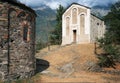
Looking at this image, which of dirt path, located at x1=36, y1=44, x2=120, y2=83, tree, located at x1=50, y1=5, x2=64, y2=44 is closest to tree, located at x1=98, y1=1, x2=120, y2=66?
dirt path, located at x1=36, y1=44, x2=120, y2=83

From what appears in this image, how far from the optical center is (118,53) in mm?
27000

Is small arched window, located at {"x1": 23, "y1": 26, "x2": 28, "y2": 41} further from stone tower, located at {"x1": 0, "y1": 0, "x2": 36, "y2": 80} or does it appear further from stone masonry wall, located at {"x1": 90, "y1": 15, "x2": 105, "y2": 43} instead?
stone masonry wall, located at {"x1": 90, "y1": 15, "x2": 105, "y2": 43}

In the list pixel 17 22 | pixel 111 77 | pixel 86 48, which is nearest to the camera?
pixel 17 22

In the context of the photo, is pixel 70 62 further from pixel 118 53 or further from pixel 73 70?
pixel 118 53

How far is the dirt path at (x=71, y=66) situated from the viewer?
22009 millimetres

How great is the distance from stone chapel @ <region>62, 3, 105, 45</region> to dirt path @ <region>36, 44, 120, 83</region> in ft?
18.2

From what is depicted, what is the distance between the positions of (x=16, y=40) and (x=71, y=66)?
360 inches

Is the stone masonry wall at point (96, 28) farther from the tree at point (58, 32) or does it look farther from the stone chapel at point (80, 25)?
the tree at point (58, 32)

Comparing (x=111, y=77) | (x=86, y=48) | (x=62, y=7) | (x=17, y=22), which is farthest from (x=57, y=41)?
(x=17, y=22)

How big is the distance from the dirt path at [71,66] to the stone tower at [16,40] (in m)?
2.00

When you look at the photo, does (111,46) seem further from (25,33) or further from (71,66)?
(25,33)

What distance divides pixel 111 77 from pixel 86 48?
11.1 meters

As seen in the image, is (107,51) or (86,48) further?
(86,48)

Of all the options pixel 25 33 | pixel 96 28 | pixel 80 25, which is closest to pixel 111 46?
pixel 25 33
